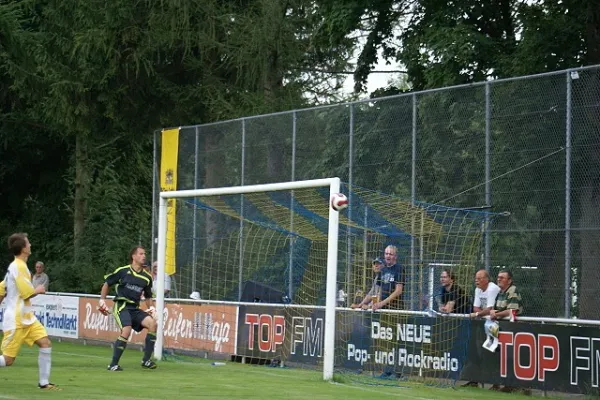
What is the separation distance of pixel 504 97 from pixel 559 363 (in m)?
4.28

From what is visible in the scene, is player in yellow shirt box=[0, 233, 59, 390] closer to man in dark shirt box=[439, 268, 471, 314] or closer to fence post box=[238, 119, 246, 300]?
man in dark shirt box=[439, 268, 471, 314]

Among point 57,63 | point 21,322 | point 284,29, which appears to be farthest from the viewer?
point 57,63

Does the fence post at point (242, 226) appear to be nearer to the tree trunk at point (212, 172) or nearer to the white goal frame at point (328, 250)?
the tree trunk at point (212, 172)

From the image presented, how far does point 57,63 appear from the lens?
1326 inches

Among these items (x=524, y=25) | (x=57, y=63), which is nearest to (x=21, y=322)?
(x=524, y=25)

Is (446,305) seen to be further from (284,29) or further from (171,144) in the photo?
(284,29)

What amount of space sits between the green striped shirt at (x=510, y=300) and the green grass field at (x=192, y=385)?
1268 mm

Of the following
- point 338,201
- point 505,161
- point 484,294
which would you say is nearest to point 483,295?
point 484,294

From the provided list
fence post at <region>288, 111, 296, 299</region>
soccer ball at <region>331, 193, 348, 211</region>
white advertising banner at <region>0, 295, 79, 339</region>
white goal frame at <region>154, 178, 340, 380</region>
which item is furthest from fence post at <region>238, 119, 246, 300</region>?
white advertising banner at <region>0, 295, 79, 339</region>

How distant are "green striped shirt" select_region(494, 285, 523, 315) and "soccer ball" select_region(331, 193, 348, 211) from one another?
268 centimetres

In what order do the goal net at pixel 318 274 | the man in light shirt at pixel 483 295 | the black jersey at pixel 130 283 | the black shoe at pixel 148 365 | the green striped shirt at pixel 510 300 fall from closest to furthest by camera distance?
the green striped shirt at pixel 510 300 < the man in light shirt at pixel 483 295 < the goal net at pixel 318 274 < the black jersey at pixel 130 283 < the black shoe at pixel 148 365

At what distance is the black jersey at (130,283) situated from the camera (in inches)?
745

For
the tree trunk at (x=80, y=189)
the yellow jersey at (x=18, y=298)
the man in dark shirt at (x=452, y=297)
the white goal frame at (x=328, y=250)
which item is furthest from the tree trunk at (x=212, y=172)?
the tree trunk at (x=80, y=189)

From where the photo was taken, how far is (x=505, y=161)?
18.1m
